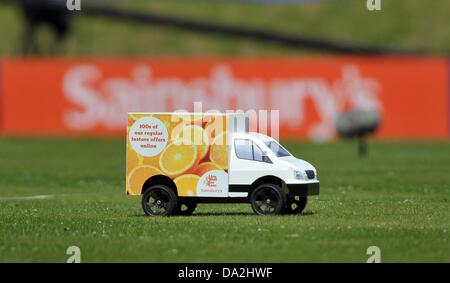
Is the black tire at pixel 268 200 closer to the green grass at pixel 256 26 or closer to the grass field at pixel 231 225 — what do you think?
the grass field at pixel 231 225

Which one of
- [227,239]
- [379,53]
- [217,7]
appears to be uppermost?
[217,7]

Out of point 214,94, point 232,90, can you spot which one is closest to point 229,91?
point 232,90

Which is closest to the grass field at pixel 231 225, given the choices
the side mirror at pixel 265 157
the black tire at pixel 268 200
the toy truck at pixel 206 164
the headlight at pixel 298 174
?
the black tire at pixel 268 200

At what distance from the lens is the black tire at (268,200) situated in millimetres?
23484

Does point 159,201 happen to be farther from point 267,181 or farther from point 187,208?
point 267,181

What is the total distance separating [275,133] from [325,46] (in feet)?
90.4

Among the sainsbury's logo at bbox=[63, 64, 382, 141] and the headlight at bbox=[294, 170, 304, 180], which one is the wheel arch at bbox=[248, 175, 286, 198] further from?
the sainsbury's logo at bbox=[63, 64, 382, 141]

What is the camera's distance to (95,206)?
2805cm

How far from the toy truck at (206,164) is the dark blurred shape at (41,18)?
63896mm

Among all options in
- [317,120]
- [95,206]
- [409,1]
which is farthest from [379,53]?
[95,206]

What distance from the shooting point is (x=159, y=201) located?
2428 cm

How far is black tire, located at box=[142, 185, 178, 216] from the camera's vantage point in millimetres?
23812

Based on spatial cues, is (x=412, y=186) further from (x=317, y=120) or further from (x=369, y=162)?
(x=317, y=120)

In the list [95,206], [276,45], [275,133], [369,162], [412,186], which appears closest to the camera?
[95,206]
